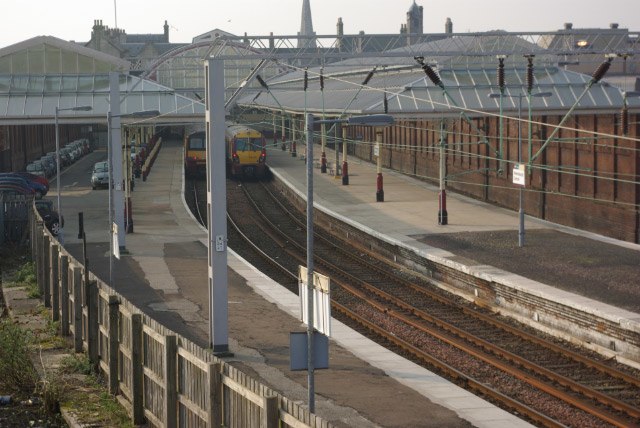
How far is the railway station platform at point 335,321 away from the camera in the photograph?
15.8 metres

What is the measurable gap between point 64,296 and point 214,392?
971 cm

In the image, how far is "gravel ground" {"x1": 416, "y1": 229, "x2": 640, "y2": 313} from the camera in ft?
79.4

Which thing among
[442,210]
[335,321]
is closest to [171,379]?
[335,321]

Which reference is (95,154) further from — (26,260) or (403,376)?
(403,376)

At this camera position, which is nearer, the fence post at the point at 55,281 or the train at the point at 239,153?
the fence post at the point at 55,281

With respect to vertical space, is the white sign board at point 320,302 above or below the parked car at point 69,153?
above

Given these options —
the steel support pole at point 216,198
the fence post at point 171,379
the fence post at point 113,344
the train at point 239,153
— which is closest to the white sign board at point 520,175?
the steel support pole at point 216,198

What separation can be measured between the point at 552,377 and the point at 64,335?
9.19 m

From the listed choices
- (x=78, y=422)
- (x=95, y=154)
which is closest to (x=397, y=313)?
(x=78, y=422)

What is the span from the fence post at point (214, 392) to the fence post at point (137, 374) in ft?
10.1

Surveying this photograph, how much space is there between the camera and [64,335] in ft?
66.6

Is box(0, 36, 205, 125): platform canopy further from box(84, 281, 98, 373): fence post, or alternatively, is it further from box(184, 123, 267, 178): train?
box(84, 281, 98, 373): fence post

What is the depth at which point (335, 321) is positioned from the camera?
23.4 metres

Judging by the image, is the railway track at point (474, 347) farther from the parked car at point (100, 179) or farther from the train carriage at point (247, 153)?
the train carriage at point (247, 153)
